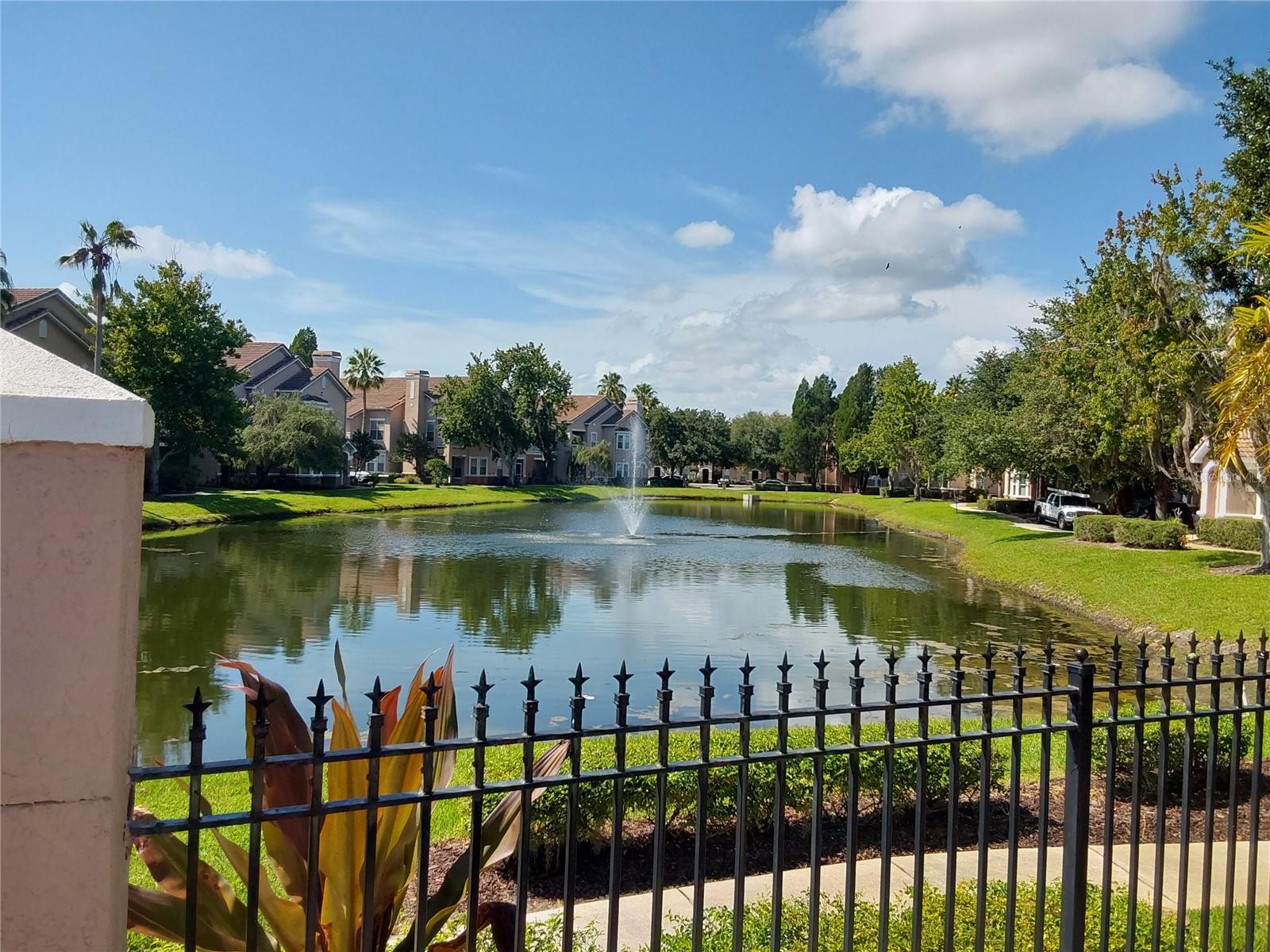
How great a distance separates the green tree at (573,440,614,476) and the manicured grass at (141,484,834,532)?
3.32m

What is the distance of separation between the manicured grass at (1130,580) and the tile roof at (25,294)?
111ft

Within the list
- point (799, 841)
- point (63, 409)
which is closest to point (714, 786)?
point (799, 841)

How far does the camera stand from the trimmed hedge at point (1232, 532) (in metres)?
25.5

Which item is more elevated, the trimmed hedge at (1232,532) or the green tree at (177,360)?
the green tree at (177,360)

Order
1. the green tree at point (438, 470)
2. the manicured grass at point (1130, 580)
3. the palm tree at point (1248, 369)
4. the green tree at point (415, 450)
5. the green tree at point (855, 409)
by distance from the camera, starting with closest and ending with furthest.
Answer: the palm tree at point (1248, 369)
the manicured grass at point (1130, 580)
the green tree at point (438, 470)
the green tree at point (415, 450)
the green tree at point (855, 409)

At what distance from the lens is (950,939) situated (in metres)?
3.72

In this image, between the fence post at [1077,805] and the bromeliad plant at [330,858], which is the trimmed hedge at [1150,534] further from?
the bromeliad plant at [330,858]

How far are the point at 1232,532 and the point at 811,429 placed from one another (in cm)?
6004

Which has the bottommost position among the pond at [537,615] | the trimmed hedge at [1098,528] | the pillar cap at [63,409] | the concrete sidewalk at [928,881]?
the pond at [537,615]

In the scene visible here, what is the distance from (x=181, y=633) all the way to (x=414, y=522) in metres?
26.3

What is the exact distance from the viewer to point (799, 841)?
7152 mm

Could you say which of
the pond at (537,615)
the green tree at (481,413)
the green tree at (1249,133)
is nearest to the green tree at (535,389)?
the green tree at (481,413)

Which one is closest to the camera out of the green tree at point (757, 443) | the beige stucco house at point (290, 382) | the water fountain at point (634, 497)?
the water fountain at point (634, 497)

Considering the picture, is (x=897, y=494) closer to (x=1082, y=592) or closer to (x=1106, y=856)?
(x=1082, y=592)
